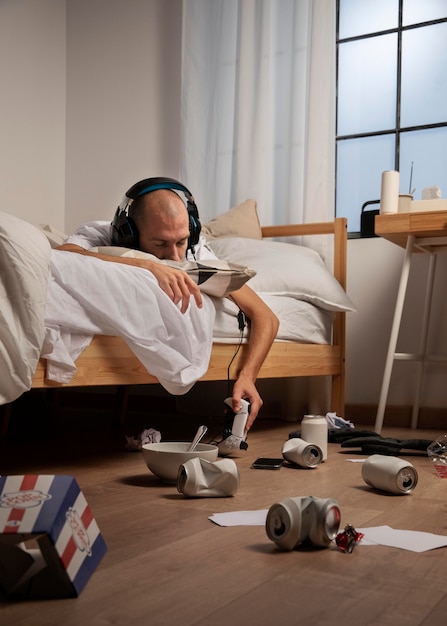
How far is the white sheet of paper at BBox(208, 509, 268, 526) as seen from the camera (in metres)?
1.21

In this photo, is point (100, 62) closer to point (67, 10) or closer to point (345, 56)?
point (67, 10)

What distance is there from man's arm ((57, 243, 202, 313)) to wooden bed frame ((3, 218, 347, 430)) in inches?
6.6

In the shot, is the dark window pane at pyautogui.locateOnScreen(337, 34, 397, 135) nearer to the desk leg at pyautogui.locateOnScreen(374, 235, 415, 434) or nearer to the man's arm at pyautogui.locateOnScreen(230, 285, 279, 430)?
the desk leg at pyautogui.locateOnScreen(374, 235, 415, 434)

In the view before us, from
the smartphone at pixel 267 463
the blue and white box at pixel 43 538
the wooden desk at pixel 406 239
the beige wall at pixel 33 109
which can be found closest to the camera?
the blue and white box at pixel 43 538

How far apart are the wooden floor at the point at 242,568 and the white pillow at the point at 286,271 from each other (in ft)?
3.51

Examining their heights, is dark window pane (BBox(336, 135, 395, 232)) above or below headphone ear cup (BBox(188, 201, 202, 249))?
above

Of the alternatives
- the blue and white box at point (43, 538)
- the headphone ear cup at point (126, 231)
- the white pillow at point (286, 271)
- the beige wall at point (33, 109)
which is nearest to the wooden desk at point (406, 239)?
the white pillow at point (286, 271)

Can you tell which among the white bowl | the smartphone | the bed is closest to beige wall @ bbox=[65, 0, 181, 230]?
the bed

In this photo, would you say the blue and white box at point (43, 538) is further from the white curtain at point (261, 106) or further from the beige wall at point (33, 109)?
the beige wall at point (33, 109)

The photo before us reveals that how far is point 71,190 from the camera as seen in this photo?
388 centimetres

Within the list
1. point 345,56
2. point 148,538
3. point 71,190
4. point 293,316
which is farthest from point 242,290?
point 71,190

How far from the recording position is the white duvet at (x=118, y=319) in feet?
5.07

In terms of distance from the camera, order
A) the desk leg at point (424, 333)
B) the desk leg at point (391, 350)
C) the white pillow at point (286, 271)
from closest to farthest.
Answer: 1. the desk leg at point (391, 350)
2. the white pillow at point (286, 271)
3. the desk leg at point (424, 333)

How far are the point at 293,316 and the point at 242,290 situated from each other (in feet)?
1.24
